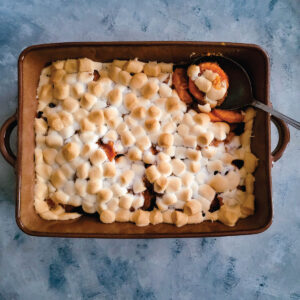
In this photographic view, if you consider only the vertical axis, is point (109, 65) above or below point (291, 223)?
above

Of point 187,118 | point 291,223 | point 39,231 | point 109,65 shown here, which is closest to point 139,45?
point 109,65

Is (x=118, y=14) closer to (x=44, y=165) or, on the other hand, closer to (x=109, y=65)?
(x=109, y=65)

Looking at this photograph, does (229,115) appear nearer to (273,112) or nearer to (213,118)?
(213,118)

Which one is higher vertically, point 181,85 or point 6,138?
point 181,85

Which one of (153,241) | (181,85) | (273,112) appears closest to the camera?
(273,112)

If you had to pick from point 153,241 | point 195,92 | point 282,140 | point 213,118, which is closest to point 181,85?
point 195,92

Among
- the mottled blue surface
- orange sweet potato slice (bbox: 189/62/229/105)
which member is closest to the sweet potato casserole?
orange sweet potato slice (bbox: 189/62/229/105)

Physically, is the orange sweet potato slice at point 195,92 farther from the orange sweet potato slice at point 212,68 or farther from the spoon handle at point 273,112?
the spoon handle at point 273,112
